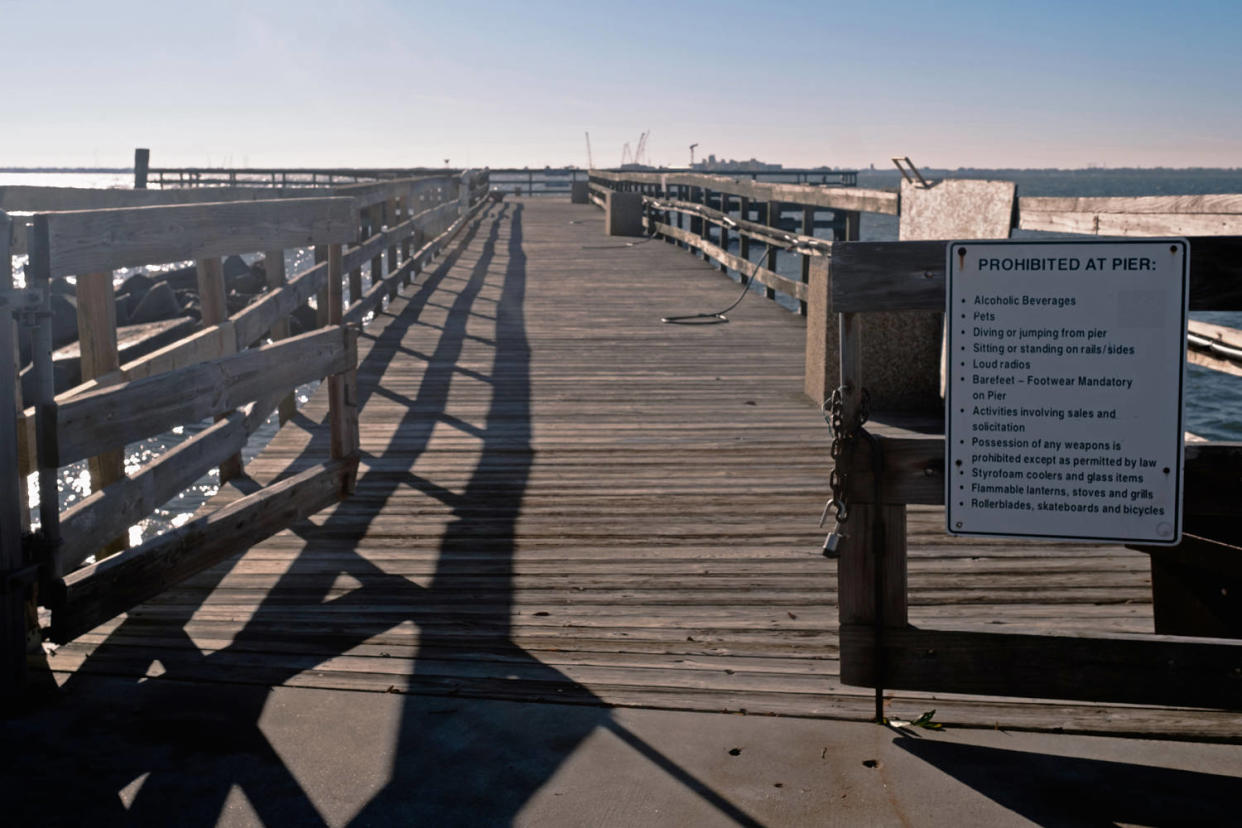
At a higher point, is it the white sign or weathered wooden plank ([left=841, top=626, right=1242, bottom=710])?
the white sign

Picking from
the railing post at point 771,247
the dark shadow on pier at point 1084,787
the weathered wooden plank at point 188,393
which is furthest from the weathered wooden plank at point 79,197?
the railing post at point 771,247

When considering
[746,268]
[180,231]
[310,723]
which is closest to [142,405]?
[180,231]

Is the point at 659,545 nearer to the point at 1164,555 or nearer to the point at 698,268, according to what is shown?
the point at 1164,555

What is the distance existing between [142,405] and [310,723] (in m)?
1.30

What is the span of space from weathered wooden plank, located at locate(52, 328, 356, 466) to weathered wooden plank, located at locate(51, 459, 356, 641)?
1.25 feet

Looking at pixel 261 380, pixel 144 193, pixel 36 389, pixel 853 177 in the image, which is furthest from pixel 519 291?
pixel 853 177

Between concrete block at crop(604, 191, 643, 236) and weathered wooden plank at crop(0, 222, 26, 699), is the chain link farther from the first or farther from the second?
concrete block at crop(604, 191, 643, 236)

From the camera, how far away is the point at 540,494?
594 centimetres

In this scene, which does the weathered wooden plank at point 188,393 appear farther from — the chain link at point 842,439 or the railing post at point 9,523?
the chain link at point 842,439

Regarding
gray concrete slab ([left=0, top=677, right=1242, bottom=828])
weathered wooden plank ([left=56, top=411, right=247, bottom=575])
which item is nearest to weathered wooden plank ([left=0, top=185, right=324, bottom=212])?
weathered wooden plank ([left=56, top=411, right=247, bottom=575])

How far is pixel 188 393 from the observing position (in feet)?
14.0

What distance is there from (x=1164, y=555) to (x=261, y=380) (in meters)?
3.37

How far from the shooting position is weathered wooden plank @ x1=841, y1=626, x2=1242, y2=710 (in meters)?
3.01

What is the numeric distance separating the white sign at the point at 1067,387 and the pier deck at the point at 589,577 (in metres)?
0.51
